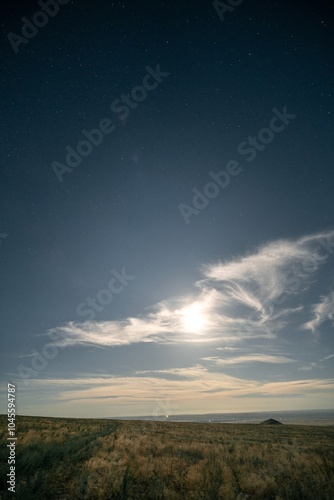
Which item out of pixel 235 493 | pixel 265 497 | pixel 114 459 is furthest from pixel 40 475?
pixel 265 497

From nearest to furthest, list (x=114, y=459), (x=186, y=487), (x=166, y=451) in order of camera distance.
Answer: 1. (x=186, y=487)
2. (x=114, y=459)
3. (x=166, y=451)

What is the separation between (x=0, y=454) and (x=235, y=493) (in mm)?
7555

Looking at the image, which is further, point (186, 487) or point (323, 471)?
point (323, 471)

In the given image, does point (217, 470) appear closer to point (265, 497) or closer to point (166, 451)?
point (265, 497)

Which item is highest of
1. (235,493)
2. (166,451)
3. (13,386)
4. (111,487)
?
(13,386)

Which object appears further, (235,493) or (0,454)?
(0,454)

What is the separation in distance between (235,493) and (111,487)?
332cm

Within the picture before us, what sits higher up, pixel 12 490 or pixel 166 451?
pixel 12 490

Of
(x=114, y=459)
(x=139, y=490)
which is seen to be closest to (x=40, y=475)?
(x=139, y=490)

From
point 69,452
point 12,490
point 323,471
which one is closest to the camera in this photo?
point 12,490

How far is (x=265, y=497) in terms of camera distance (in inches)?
306

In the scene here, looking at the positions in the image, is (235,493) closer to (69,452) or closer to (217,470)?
(217,470)

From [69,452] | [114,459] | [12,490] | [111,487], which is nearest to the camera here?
[12,490]

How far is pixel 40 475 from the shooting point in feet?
26.9
